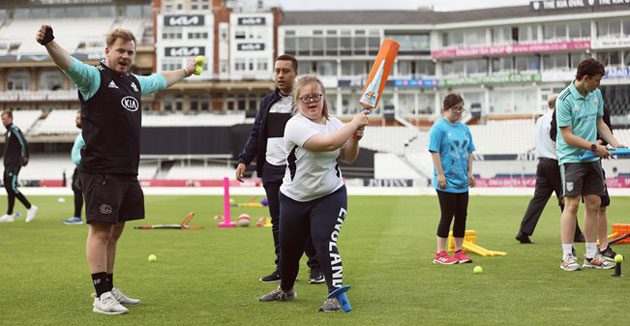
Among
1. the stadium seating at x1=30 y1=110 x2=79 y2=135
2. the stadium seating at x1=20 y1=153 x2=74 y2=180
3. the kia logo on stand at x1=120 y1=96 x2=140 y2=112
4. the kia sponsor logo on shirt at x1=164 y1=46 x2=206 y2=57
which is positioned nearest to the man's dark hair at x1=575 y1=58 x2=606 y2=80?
the kia logo on stand at x1=120 y1=96 x2=140 y2=112

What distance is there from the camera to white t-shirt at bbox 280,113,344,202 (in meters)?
6.52

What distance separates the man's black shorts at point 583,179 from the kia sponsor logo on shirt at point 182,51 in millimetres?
63303

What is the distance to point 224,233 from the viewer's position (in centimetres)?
1520

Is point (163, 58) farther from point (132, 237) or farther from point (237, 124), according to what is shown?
point (132, 237)

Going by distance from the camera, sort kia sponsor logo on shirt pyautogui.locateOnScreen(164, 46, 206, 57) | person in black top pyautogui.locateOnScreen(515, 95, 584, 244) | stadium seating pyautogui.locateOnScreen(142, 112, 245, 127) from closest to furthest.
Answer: person in black top pyautogui.locateOnScreen(515, 95, 584, 244), stadium seating pyautogui.locateOnScreen(142, 112, 245, 127), kia sponsor logo on shirt pyautogui.locateOnScreen(164, 46, 206, 57)

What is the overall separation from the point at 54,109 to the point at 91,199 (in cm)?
7001

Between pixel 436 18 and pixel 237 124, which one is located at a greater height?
pixel 436 18

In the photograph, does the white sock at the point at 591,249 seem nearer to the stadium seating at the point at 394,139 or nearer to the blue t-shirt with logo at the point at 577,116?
the blue t-shirt with logo at the point at 577,116

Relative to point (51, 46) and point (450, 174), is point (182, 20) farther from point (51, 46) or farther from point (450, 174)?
point (51, 46)

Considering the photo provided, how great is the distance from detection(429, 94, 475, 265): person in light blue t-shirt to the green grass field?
319 millimetres

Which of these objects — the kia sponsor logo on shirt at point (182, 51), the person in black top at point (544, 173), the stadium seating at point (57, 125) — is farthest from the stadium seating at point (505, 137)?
the person in black top at point (544, 173)

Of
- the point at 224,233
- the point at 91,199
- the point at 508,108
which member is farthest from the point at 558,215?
the point at 508,108

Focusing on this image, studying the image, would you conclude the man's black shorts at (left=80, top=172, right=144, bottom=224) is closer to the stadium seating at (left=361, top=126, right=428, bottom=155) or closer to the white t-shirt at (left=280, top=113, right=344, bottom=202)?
the white t-shirt at (left=280, top=113, right=344, bottom=202)

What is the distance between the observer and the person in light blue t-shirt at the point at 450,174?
31.9ft
